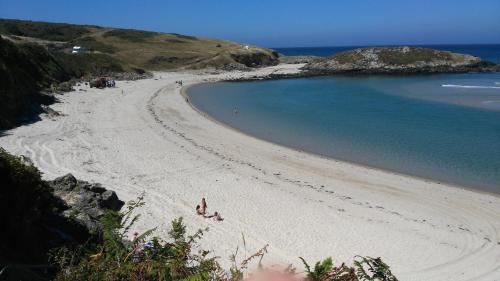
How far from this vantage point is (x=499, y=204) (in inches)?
581

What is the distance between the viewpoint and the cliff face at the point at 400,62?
72438 millimetres

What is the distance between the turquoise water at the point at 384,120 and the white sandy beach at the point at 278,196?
2506 millimetres

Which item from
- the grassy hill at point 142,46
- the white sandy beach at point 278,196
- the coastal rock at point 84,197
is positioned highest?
the grassy hill at point 142,46

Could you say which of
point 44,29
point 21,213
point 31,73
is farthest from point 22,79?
point 44,29

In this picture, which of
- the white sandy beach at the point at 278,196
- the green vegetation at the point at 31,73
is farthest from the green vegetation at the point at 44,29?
the white sandy beach at the point at 278,196

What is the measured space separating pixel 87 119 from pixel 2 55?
7.26 metres

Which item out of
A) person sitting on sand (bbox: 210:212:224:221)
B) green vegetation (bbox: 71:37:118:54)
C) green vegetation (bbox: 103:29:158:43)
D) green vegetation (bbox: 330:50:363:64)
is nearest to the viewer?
person sitting on sand (bbox: 210:212:224:221)

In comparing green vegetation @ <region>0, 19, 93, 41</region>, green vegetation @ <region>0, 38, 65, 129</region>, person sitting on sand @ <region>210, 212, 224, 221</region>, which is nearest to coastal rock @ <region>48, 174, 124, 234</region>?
person sitting on sand @ <region>210, 212, 224, 221</region>

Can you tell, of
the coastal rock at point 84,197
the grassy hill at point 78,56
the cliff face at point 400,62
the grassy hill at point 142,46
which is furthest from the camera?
the grassy hill at point 142,46

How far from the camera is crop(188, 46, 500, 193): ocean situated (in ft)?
66.1

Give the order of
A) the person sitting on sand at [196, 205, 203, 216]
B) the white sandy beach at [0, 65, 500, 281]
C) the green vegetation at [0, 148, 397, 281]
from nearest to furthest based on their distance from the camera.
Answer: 1. the green vegetation at [0, 148, 397, 281]
2. the white sandy beach at [0, 65, 500, 281]
3. the person sitting on sand at [196, 205, 203, 216]

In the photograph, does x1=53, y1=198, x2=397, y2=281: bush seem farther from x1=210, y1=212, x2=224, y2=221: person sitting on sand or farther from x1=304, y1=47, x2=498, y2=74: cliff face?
x1=304, y1=47, x2=498, y2=74: cliff face

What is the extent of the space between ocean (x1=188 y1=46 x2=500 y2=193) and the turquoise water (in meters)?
0.04

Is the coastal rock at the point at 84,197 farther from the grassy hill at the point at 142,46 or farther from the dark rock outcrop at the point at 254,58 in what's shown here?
the dark rock outcrop at the point at 254,58
